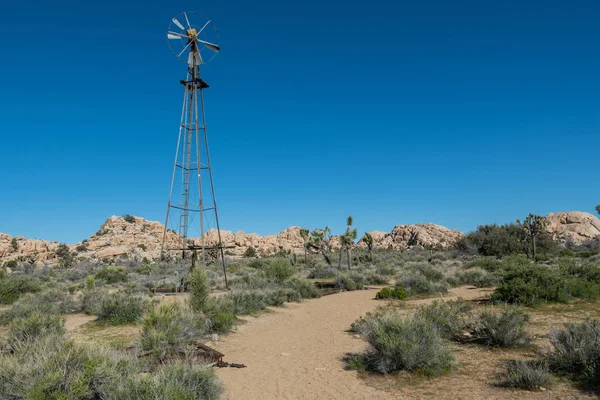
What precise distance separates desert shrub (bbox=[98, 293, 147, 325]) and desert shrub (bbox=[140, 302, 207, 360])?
5181 millimetres

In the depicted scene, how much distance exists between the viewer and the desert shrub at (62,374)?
5.21m

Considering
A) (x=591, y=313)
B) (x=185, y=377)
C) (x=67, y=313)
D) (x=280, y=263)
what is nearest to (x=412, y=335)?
(x=185, y=377)

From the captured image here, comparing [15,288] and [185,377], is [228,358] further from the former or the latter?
[15,288]

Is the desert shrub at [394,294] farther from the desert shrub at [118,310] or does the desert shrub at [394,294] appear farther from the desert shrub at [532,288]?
the desert shrub at [118,310]

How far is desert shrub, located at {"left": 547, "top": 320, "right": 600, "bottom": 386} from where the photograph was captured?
6.69 meters

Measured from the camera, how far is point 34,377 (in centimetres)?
538

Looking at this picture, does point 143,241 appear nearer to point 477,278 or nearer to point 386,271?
point 386,271

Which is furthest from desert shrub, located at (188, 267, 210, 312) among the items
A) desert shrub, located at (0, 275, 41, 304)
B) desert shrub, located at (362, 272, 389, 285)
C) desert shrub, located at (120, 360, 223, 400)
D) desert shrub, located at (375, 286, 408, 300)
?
desert shrub, located at (362, 272, 389, 285)

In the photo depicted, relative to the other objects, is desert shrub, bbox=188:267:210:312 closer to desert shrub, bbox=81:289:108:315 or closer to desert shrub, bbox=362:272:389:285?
desert shrub, bbox=81:289:108:315

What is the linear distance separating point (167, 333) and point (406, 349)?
5.56m

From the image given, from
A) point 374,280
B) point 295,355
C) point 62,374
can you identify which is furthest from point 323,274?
point 62,374

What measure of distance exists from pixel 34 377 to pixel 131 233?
83.3 meters

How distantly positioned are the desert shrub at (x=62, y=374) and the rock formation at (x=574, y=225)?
87726 millimetres

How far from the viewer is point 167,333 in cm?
921
